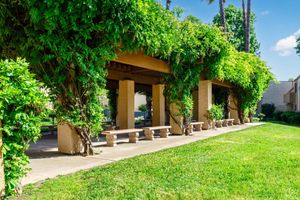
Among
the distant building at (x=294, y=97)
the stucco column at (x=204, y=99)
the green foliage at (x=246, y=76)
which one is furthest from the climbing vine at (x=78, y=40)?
the distant building at (x=294, y=97)

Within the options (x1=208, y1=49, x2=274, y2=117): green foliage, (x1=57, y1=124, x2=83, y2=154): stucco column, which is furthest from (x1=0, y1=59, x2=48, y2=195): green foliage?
(x1=208, y1=49, x2=274, y2=117): green foliage

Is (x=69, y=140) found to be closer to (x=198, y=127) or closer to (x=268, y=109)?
(x=198, y=127)

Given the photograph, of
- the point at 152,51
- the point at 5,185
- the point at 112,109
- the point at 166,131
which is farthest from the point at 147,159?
the point at 112,109

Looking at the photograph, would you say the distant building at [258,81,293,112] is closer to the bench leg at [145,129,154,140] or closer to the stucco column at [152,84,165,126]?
the stucco column at [152,84,165,126]

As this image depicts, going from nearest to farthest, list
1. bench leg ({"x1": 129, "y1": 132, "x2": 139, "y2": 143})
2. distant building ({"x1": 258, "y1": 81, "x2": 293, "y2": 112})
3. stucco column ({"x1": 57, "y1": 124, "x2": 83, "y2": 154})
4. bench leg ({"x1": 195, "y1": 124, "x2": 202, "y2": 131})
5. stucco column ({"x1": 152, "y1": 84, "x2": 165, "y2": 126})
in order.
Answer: stucco column ({"x1": 57, "y1": 124, "x2": 83, "y2": 154}) < bench leg ({"x1": 129, "y1": 132, "x2": 139, "y2": 143}) < bench leg ({"x1": 195, "y1": 124, "x2": 202, "y2": 131}) < stucco column ({"x1": 152, "y1": 84, "x2": 165, "y2": 126}) < distant building ({"x1": 258, "y1": 81, "x2": 293, "y2": 112})

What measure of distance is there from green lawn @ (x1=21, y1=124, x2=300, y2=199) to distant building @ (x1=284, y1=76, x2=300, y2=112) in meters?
24.8

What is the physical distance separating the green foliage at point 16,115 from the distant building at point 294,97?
29.7m

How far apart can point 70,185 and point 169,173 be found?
72.6 inches

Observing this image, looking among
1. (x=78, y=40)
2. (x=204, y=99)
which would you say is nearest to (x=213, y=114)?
(x=204, y=99)

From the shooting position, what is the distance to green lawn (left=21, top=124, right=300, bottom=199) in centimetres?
437

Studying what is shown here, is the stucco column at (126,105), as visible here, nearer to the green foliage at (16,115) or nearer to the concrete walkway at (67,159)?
the concrete walkway at (67,159)

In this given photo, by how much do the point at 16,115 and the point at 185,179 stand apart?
299 centimetres

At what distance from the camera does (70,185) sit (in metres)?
4.75

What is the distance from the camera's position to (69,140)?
760 cm
